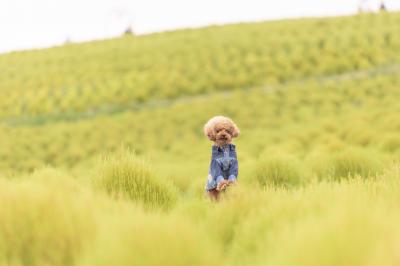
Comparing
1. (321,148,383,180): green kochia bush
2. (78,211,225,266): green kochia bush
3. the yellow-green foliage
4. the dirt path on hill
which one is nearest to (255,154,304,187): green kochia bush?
(321,148,383,180): green kochia bush

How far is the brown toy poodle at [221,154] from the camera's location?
189 inches

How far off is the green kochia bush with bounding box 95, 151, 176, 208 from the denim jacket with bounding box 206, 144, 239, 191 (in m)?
0.35

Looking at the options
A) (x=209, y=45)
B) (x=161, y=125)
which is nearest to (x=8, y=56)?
(x=209, y=45)

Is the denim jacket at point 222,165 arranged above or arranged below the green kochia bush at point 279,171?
below

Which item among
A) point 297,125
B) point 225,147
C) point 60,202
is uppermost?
point 297,125

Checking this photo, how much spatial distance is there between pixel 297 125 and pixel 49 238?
38.7ft

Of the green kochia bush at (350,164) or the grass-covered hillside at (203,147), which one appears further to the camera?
the green kochia bush at (350,164)

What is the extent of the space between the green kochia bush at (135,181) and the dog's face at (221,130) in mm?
551

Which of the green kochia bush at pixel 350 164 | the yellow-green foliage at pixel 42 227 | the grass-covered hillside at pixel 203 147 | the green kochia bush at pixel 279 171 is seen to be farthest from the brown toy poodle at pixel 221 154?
the green kochia bush at pixel 350 164

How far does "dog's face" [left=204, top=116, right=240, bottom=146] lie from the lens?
480 centimetres

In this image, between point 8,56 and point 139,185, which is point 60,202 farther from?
point 8,56

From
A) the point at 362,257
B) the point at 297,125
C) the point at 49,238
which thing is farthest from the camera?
the point at 297,125

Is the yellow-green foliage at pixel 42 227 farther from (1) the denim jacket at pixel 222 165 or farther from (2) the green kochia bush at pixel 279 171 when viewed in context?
(2) the green kochia bush at pixel 279 171

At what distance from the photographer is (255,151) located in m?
12.0
